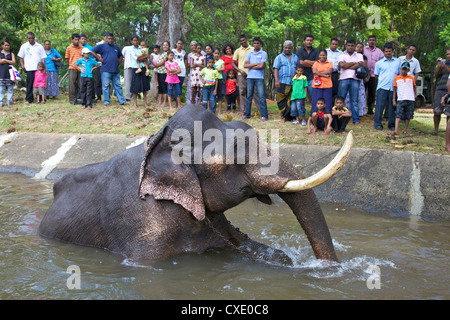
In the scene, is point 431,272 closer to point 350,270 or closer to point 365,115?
point 350,270

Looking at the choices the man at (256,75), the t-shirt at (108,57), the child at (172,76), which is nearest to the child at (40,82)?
the t-shirt at (108,57)

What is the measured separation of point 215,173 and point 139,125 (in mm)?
7250

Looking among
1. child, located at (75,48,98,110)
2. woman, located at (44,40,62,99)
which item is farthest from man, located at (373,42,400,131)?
woman, located at (44,40,62,99)

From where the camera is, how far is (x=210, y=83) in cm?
1234

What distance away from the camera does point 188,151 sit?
4465 mm

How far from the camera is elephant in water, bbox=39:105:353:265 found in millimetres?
4402

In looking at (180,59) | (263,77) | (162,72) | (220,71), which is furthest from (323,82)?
(162,72)

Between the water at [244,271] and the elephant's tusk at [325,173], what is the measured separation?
3.01 ft

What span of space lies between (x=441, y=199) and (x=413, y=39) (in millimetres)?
23487

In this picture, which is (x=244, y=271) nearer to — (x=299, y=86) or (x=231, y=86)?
(x=299, y=86)

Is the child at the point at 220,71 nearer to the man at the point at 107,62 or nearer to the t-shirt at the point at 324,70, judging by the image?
the t-shirt at the point at 324,70

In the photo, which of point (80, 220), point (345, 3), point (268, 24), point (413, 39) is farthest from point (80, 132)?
point (413, 39)

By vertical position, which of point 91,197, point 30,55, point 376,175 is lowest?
point 376,175
